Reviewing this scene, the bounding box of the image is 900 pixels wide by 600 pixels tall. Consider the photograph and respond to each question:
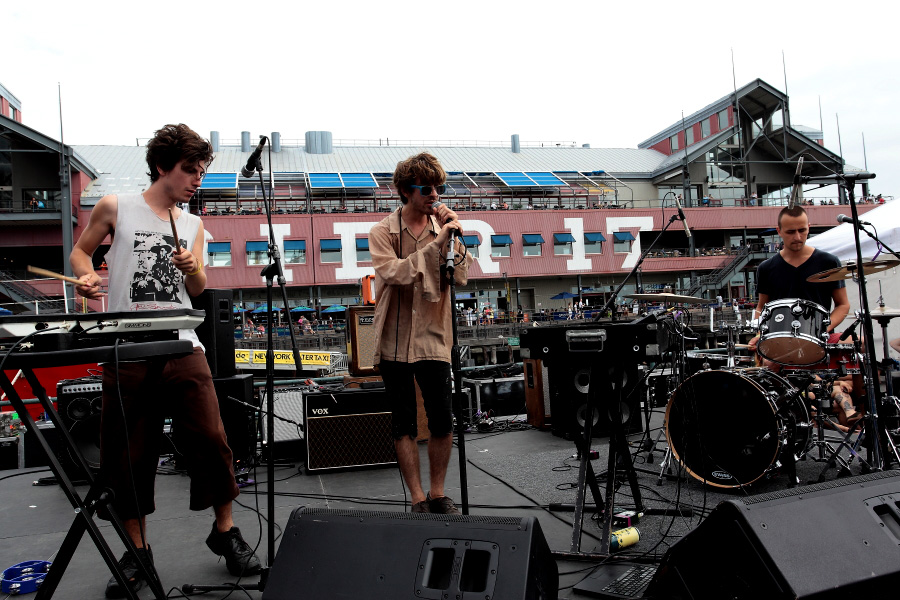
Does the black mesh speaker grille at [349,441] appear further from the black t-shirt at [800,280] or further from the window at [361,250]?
the window at [361,250]

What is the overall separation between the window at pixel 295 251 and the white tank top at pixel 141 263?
33331mm

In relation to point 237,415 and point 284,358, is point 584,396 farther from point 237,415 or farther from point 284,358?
point 284,358

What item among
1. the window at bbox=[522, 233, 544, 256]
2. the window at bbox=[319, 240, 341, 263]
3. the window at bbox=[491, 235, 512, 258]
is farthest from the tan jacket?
the window at bbox=[522, 233, 544, 256]

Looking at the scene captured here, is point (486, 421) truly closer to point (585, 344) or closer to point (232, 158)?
point (585, 344)

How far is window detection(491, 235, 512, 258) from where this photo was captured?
37.6 metres

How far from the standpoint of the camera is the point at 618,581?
97.1 inches

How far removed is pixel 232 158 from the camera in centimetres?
4372

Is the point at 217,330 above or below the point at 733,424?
above

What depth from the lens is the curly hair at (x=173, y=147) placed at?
270cm

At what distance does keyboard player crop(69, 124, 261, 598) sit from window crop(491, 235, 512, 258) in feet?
115

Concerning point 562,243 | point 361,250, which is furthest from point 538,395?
point 562,243

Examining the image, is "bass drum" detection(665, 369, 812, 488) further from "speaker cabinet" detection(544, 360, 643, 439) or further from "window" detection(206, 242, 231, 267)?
"window" detection(206, 242, 231, 267)

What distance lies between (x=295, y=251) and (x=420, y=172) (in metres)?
33.4

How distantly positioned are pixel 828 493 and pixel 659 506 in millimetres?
1718
